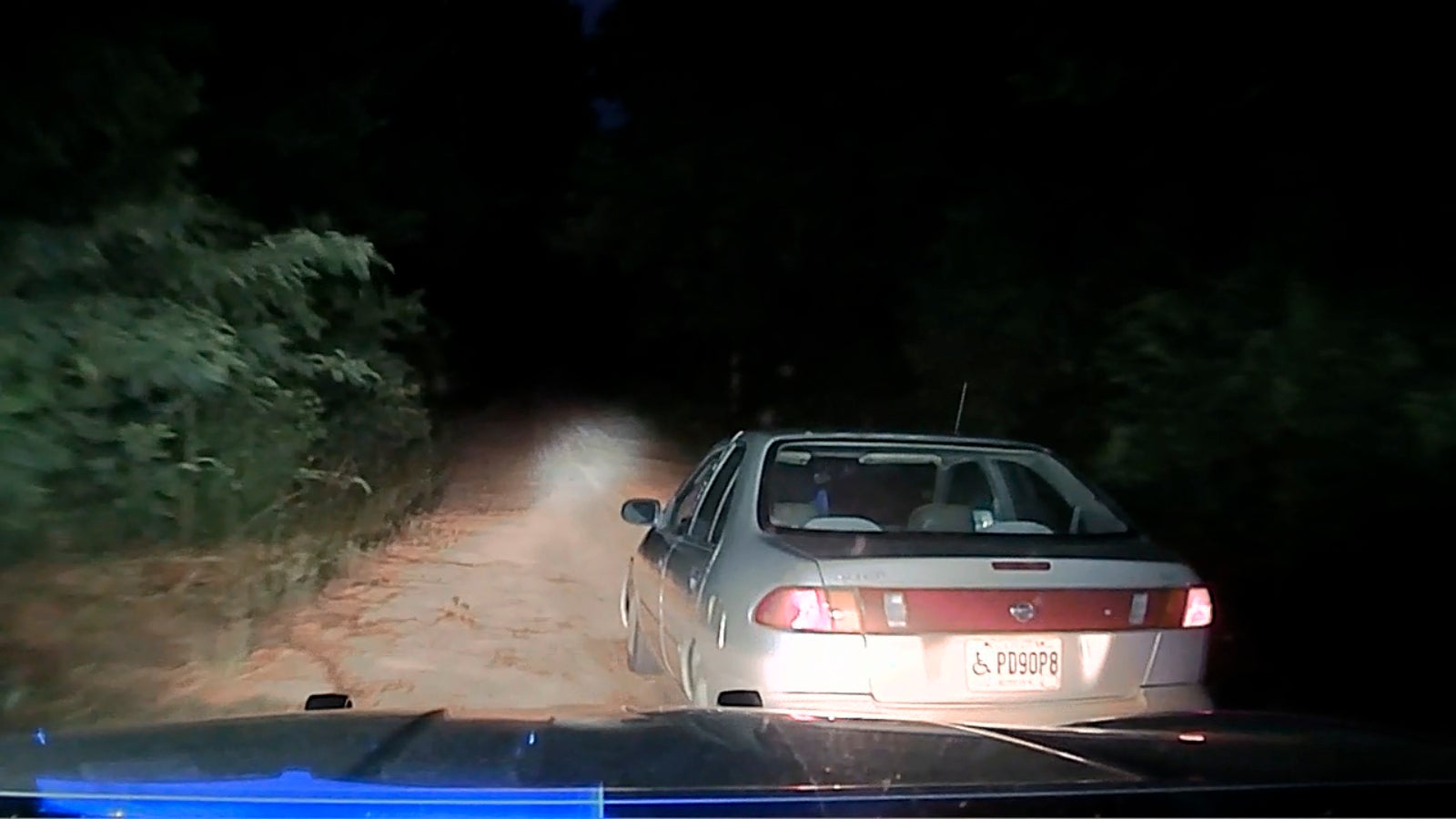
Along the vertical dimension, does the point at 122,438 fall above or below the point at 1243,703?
above

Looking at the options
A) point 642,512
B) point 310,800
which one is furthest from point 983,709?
point 642,512

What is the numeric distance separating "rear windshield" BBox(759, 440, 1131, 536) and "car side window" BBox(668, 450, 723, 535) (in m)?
0.43

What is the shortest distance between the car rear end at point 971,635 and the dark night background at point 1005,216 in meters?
2.71

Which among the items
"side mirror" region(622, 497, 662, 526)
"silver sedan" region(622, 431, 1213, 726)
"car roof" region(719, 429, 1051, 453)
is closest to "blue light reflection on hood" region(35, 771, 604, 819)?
"silver sedan" region(622, 431, 1213, 726)

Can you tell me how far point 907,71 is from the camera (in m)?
22.2

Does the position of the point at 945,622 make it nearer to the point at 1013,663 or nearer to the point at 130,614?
the point at 1013,663

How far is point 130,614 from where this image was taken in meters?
9.11

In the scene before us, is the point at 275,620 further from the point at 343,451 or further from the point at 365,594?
the point at 343,451

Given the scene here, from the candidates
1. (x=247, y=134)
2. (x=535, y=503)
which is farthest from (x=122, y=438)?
(x=535, y=503)

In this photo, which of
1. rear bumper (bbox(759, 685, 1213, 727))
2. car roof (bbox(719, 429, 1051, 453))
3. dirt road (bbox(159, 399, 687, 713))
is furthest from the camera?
dirt road (bbox(159, 399, 687, 713))

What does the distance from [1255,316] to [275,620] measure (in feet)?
24.0

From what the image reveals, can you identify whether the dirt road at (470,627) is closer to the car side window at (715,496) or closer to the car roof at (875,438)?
the car side window at (715,496)

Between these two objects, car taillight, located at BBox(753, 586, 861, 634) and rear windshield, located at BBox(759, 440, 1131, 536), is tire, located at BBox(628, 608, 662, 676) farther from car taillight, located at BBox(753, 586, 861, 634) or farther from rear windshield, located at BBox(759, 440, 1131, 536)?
car taillight, located at BBox(753, 586, 861, 634)

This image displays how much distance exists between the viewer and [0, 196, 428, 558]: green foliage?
9.28m
